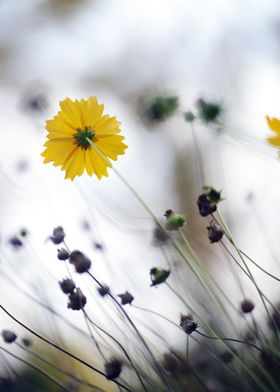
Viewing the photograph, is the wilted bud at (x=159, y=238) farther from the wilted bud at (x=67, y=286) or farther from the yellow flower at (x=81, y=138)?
the wilted bud at (x=67, y=286)

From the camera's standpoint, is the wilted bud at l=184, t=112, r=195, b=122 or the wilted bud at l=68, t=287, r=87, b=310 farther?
the wilted bud at l=184, t=112, r=195, b=122

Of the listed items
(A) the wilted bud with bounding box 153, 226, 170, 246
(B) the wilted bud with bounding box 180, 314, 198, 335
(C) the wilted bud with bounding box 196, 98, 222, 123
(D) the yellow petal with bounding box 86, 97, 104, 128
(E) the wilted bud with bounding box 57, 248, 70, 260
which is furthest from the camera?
(C) the wilted bud with bounding box 196, 98, 222, 123

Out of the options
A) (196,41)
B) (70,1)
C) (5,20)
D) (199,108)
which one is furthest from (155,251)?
(70,1)

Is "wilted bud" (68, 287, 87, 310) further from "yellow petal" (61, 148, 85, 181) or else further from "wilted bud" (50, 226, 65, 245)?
"yellow petal" (61, 148, 85, 181)

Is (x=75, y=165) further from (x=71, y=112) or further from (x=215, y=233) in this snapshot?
(x=215, y=233)

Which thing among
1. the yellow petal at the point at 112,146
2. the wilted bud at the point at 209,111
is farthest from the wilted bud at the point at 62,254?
the wilted bud at the point at 209,111

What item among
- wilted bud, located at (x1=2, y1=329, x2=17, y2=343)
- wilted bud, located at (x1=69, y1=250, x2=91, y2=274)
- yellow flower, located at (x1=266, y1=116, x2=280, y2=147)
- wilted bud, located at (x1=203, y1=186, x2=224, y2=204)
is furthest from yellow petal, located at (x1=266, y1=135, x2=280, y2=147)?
wilted bud, located at (x1=2, y1=329, x2=17, y2=343)

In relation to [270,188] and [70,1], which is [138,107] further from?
[70,1]

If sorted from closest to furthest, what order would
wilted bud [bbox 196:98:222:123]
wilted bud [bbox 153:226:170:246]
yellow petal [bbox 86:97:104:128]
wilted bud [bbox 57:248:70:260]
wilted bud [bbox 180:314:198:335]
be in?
wilted bud [bbox 180:314:198:335] < wilted bud [bbox 57:248:70:260] < yellow petal [bbox 86:97:104:128] < wilted bud [bbox 153:226:170:246] < wilted bud [bbox 196:98:222:123]
